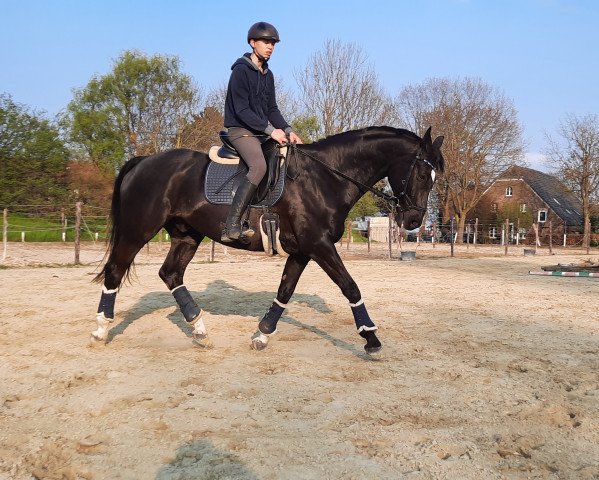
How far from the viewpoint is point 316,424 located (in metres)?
3.45

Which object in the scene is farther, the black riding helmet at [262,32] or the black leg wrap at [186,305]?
the black leg wrap at [186,305]

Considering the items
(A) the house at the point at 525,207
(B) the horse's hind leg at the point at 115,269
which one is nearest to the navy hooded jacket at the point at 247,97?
(B) the horse's hind leg at the point at 115,269

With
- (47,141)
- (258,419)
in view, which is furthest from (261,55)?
(47,141)

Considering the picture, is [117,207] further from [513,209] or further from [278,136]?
[513,209]

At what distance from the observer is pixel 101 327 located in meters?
5.64

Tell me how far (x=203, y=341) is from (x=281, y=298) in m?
0.98

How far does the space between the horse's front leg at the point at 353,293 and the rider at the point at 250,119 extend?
824mm

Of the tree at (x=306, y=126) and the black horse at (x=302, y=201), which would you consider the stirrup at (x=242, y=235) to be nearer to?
the black horse at (x=302, y=201)

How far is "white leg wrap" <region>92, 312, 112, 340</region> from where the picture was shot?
5.59m

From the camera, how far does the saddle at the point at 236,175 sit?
5406 mm

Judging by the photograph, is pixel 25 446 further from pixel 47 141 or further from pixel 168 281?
pixel 47 141

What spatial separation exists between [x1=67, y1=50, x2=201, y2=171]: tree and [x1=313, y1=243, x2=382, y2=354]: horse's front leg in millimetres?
37300

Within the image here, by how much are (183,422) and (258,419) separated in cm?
51

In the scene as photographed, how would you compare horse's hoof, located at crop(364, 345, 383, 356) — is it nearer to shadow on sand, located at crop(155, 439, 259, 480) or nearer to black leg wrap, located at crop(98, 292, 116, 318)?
shadow on sand, located at crop(155, 439, 259, 480)
